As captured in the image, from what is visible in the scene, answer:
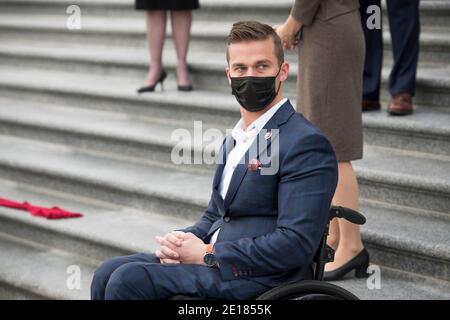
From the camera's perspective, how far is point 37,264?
479 centimetres

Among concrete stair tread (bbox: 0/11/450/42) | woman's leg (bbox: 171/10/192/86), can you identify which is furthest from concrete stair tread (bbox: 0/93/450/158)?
concrete stair tread (bbox: 0/11/450/42)

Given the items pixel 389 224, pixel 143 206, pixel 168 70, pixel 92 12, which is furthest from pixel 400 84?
pixel 92 12

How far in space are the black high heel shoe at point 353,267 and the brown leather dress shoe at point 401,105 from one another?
99 cm

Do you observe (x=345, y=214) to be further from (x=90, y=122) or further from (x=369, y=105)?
(x=90, y=122)

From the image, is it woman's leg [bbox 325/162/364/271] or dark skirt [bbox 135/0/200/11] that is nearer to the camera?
woman's leg [bbox 325/162/364/271]

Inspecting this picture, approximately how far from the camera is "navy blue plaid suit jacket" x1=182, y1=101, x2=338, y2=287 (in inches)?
104

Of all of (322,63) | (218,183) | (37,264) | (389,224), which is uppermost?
(322,63)

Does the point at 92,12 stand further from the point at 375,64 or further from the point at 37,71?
the point at 375,64

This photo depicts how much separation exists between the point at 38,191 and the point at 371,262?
2403 mm

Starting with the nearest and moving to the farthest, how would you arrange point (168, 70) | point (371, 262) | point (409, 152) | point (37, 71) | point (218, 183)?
point (218, 183) → point (371, 262) → point (409, 152) → point (168, 70) → point (37, 71)

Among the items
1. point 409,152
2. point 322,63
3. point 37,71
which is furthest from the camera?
point 37,71

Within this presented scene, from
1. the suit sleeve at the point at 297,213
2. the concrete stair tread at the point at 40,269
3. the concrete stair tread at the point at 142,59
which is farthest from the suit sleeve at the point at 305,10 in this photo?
the concrete stair tread at the point at 40,269

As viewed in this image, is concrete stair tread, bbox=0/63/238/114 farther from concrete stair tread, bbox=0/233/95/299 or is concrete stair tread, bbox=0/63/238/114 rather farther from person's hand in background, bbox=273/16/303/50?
person's hand in background, bbox=273/16/303/50

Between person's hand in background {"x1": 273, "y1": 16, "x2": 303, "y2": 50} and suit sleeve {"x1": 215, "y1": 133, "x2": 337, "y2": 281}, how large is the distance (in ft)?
3.44
